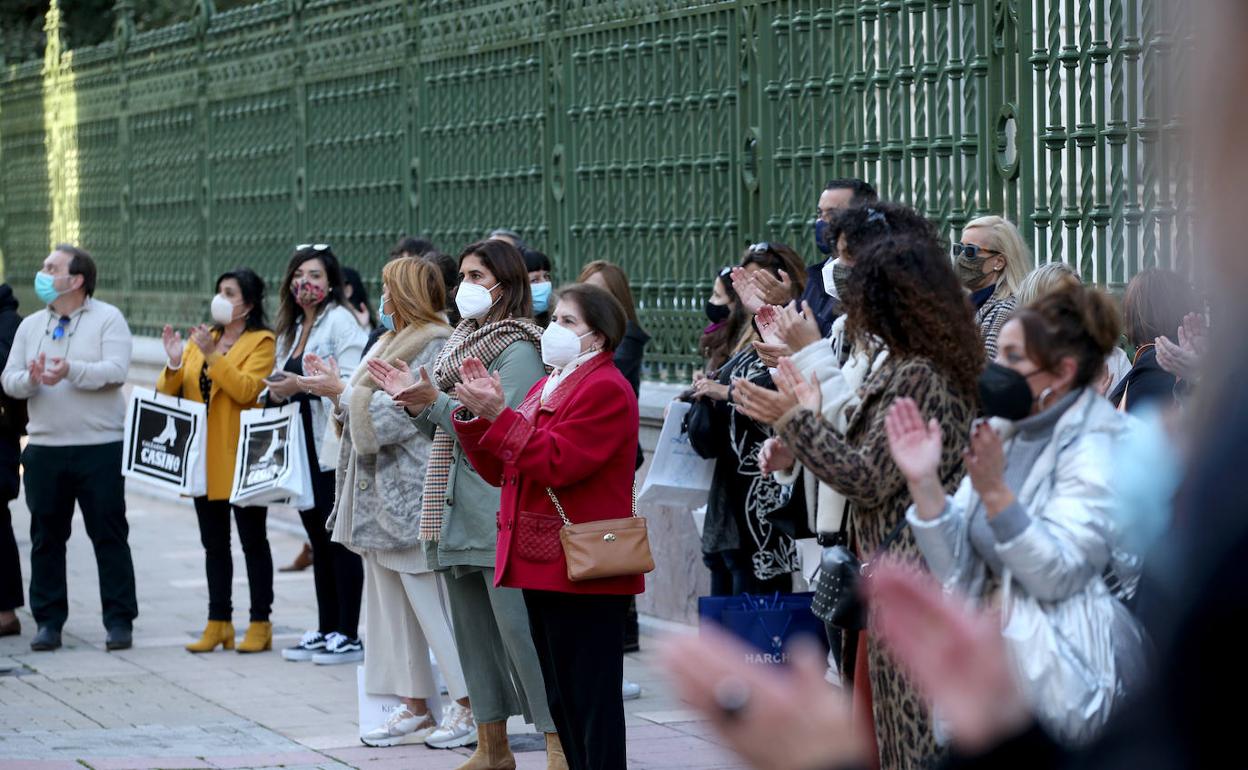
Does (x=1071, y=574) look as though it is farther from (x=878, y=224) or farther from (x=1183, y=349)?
(x=1183, y=349)

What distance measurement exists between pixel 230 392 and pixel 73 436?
1.08 m

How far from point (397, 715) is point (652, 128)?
4264mm

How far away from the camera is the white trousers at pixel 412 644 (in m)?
7.58

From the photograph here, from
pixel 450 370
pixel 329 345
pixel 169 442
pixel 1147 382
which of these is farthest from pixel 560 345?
pixel 169 442

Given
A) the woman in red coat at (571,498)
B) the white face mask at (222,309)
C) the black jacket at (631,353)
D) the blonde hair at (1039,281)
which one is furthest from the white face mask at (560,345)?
the white face mask at (222,309)

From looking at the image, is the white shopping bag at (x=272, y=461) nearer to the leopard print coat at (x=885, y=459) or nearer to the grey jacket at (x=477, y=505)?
the grey jacket at (x=477, y=505)

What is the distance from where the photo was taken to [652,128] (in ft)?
34.1

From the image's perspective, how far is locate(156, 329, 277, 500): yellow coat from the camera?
9500 mm

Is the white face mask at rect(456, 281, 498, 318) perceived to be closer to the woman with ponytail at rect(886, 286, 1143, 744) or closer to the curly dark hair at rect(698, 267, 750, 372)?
the curly dark hair at rect(698, 267, 750, 372)

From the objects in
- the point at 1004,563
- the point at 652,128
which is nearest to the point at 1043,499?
the point at 1004,563

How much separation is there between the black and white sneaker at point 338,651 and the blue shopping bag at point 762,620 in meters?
3.87

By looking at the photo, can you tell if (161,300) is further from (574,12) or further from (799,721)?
(799,721)

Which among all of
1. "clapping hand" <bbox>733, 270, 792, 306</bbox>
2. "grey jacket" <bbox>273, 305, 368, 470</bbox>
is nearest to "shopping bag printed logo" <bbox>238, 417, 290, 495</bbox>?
"grey jacket" <bbox>273, 305, 368, 470</bbox>

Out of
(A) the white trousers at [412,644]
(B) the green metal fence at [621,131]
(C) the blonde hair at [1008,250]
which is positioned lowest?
(A) the white trousers at [412,644]
